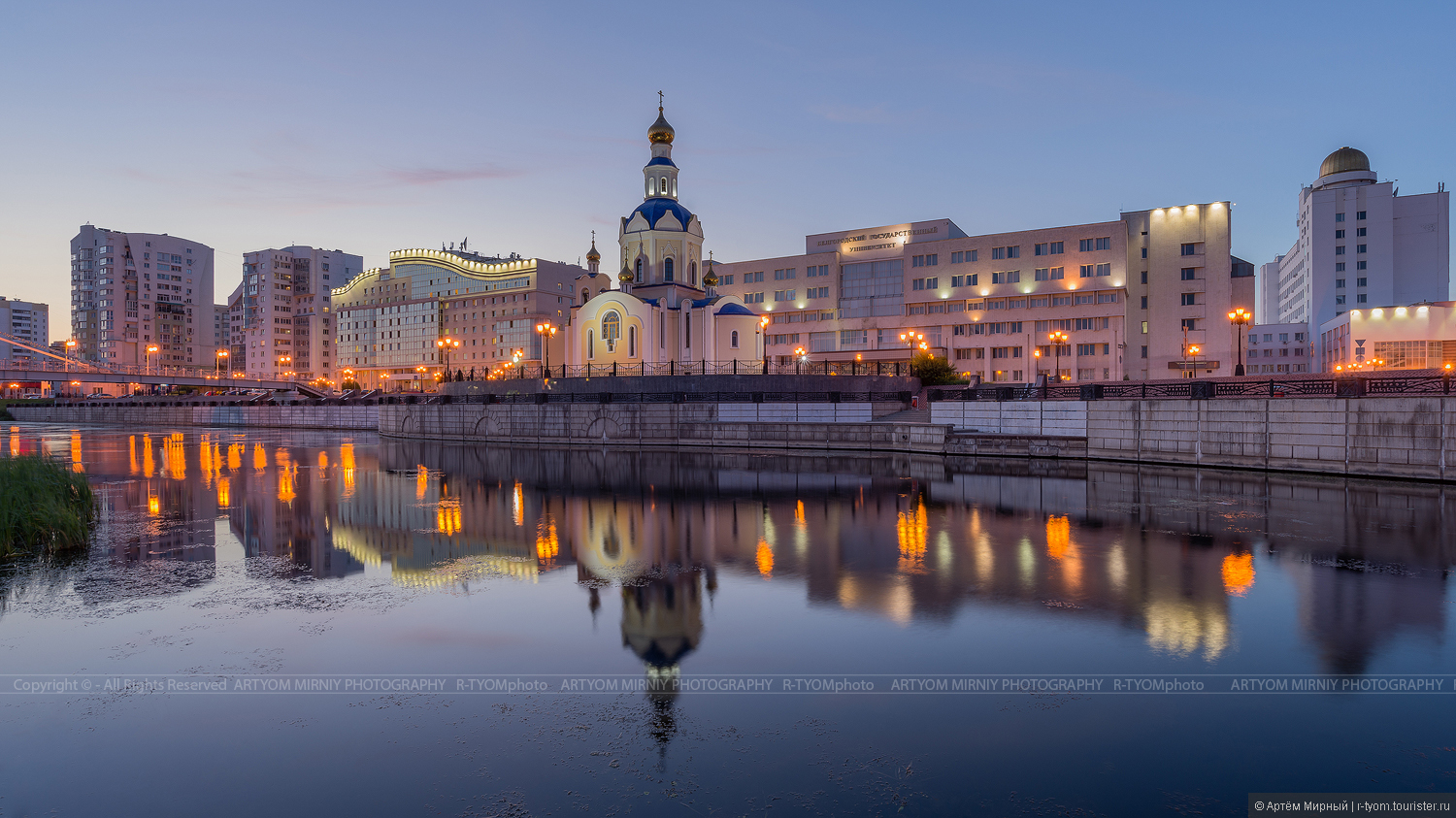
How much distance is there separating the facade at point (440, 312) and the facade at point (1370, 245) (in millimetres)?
110270

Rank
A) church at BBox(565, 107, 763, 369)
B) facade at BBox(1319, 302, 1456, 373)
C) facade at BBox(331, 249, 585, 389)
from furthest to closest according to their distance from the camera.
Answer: facade at BBox(331, 249, 585, 389) → facade at BBox(1319, 302, 1456, 373) → church at BBox(565, 107, 763, 369)

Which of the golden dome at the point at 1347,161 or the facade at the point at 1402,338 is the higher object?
Result: the golden dome at the point at 1347,161

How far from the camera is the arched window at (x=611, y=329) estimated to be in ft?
190

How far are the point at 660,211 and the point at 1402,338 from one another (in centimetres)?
7391

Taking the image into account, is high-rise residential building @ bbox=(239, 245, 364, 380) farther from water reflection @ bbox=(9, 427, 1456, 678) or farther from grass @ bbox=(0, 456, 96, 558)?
grass @ bbox=(0, 456, 96, 558)

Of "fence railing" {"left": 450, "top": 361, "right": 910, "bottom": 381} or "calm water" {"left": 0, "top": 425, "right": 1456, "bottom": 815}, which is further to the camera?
"fence railing" {"left": 450, "top": 361, "right": 910, "bottom": 381}

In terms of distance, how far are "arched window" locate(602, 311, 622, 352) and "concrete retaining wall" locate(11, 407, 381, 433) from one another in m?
21.6

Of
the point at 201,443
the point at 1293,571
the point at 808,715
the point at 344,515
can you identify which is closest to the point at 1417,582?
the point at 1293,571

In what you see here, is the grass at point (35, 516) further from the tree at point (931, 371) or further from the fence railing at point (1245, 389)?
the tree at point (931, 371)

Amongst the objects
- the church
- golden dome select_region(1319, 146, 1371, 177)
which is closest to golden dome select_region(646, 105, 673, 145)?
the church

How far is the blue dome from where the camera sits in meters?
60.9

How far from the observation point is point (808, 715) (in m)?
6.98

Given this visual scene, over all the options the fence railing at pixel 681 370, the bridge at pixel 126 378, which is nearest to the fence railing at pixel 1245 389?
the fence railing at pixel 681 370

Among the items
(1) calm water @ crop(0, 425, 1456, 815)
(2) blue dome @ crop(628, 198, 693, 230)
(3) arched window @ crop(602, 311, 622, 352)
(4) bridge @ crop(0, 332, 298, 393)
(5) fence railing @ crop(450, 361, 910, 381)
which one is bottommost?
(1) calm water @ crop(0, 425, 1456, 815)
